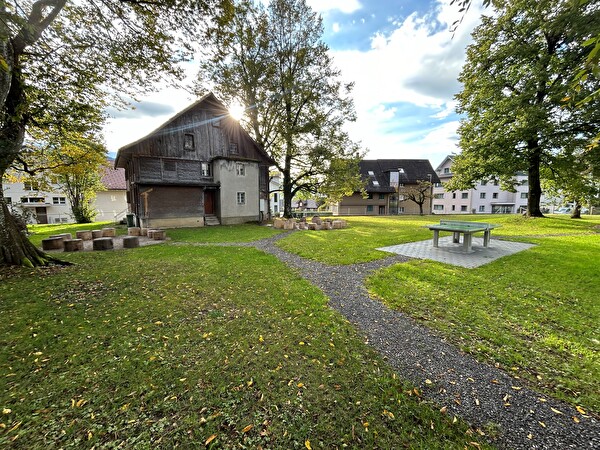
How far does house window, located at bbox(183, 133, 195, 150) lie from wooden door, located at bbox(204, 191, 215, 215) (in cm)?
371

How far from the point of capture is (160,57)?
8008 millimetres

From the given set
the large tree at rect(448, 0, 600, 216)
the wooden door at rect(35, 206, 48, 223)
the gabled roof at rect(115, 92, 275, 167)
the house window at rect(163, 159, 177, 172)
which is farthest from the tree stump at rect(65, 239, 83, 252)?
the wooden door at rect(35, 206, 48, 223)

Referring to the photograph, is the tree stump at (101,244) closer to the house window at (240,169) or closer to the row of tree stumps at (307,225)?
the row of tree stumps at (307,225)

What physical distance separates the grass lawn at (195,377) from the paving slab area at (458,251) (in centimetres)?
551

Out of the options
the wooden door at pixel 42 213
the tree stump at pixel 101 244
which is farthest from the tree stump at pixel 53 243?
the wooden door at pixel 42 213

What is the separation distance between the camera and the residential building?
4003 centimetres

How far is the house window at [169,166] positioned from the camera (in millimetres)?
18075

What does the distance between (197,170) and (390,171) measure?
106ft

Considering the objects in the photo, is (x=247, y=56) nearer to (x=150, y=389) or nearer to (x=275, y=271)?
(x=275, y=271)

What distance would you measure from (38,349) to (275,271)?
4832 mm

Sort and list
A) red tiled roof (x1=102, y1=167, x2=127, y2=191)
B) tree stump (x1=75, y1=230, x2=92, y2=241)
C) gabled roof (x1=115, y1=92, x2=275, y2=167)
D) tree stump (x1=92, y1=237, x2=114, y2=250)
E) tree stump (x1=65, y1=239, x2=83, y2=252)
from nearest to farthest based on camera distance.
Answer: tree stump (x1=65, y1=239, x2=83, y2=252)
tree stump (x1=92, y1=237, x2=114, y2=250)
tree stump (x1=75, y1=230, x2=92, y2=241)
gabled roof (x1=115, y1=92, x2=275, y2=167)
red tiled roof (x1=102, y1=167, x2=127, y2=191)

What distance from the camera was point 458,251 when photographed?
360 inches

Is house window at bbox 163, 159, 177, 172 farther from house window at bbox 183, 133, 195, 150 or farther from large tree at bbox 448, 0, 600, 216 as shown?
large tree at bbox 448, 0, 600, 216

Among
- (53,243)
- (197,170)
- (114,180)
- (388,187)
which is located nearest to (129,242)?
(53,243)
